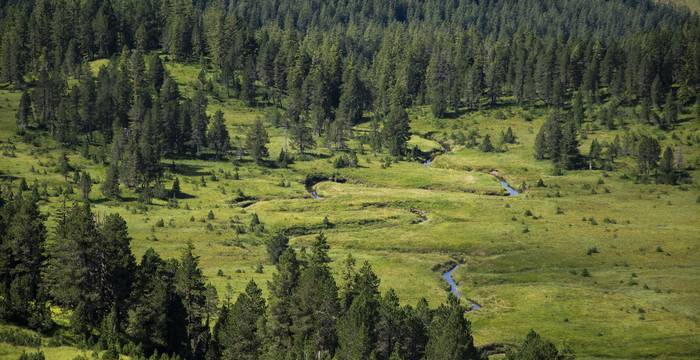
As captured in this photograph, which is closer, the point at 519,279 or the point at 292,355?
the point at 292,355

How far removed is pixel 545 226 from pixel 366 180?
45.5m

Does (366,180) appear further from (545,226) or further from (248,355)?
(248,355)

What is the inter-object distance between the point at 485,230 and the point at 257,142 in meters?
61.2

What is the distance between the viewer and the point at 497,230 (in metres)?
Result: 125

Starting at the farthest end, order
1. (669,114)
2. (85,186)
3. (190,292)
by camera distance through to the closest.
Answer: (669,114), (85,186), (190,292)

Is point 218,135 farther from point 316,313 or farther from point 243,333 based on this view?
point 243,333

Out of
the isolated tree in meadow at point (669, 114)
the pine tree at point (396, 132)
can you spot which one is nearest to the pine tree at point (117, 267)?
the pine tree at point (396, 132)

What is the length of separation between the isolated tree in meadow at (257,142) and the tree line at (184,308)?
296 feet

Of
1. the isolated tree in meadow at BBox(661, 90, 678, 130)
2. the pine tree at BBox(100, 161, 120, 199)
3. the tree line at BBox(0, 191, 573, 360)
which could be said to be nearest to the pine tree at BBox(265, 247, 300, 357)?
the tree line at BBox(0, 191, 573, 360)

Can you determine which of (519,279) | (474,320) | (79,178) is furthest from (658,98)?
(79,178)

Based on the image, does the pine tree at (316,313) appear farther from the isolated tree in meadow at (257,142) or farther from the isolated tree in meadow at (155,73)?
the isolated tree in meadow at (155,73)

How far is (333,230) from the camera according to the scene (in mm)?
127312

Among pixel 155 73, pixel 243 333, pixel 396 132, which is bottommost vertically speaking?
pixel 243 333

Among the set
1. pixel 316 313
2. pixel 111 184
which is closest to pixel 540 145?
pixel 111 184
